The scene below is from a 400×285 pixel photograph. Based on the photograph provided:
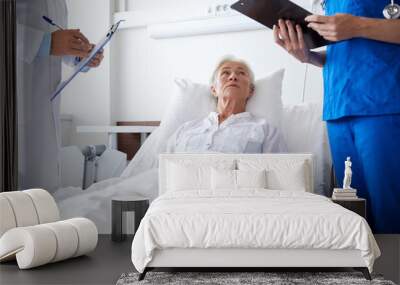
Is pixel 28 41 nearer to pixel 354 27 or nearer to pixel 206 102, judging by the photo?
pixel 206 102

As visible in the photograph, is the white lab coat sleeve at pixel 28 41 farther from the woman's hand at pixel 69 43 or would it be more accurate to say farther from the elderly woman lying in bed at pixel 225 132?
the elderly woman lying in bed at pixel 225 132

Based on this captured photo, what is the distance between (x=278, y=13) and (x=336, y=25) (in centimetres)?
37

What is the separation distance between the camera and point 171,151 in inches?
161

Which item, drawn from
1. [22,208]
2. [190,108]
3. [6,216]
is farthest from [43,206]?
[190,108]

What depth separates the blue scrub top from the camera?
11.2ft

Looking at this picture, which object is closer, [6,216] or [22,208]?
[6,216]

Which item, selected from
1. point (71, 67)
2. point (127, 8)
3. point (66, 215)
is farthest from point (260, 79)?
point (66, 215)

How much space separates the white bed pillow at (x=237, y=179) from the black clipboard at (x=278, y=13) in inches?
36.6

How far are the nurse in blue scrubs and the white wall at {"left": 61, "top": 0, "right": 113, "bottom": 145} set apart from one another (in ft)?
4.57

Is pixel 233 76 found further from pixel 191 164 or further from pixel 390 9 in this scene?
pixel 390 9

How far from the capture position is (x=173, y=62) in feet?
13.6

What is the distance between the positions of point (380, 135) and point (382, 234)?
75 cm

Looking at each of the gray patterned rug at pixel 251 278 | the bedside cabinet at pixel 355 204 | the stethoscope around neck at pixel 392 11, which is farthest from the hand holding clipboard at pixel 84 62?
the bedside cabinet at pixel 355 204

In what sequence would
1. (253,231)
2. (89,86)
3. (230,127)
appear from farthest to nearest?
(89,86) < (230,127) < (253,231)
